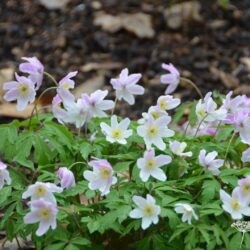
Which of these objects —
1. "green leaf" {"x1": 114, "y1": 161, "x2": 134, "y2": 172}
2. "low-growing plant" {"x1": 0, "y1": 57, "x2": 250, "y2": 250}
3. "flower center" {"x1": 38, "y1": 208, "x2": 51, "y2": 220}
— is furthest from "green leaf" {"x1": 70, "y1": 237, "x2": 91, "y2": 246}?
"green leaf" {"x1": 114, "y1": 161, "x2": 134, "y2": 172}

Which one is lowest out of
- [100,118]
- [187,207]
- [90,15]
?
[90,15]

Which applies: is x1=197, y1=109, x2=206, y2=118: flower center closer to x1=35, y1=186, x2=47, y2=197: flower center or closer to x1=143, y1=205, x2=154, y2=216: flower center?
x1=143, y1=205, x2=154, y2=216: flower center

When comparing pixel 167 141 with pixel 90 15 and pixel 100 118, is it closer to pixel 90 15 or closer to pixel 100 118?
pixel 100 118

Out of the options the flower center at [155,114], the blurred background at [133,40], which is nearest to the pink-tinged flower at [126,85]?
the flower center at [155,114]

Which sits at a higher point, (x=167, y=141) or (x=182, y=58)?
(x=167, y=141)

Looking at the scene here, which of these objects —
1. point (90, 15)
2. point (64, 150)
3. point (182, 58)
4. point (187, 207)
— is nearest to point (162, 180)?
point (187, 207)

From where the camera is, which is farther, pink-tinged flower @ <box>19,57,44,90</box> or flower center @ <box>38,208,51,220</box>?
pink-tinged flower @ <box>19,57,44,90</box>
